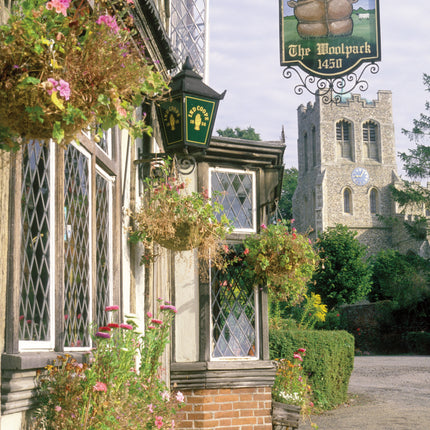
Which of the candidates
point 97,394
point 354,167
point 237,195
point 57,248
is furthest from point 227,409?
point 354,167

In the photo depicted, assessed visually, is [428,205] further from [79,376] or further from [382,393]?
[79,376]

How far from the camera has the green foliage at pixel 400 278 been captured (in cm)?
3622

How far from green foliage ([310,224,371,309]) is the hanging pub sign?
3156 cm

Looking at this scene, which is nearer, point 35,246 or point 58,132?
point 58,132

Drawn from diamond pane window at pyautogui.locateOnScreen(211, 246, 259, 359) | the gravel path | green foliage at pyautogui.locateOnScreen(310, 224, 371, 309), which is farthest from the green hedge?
green foliage at pyautogui.locateOnScreen(310, 224, 371, 309)

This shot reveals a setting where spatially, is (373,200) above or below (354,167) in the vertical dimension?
below

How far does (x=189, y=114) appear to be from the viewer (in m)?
6.26

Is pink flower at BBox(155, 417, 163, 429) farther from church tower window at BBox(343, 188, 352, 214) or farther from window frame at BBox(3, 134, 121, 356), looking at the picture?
church tower window at BBox(343, 188, 352, 214)

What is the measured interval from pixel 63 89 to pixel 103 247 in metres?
2.77

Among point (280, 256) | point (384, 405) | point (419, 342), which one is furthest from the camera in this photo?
point (419, 342)

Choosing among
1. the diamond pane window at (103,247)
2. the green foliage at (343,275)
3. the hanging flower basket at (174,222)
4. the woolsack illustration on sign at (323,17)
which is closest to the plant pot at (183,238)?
the hanging flower basket at (174,222)

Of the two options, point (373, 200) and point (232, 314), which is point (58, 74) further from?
point (373, 200)

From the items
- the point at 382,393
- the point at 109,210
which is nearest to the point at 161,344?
the point at 109,210

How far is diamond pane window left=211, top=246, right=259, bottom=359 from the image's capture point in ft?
26.6
